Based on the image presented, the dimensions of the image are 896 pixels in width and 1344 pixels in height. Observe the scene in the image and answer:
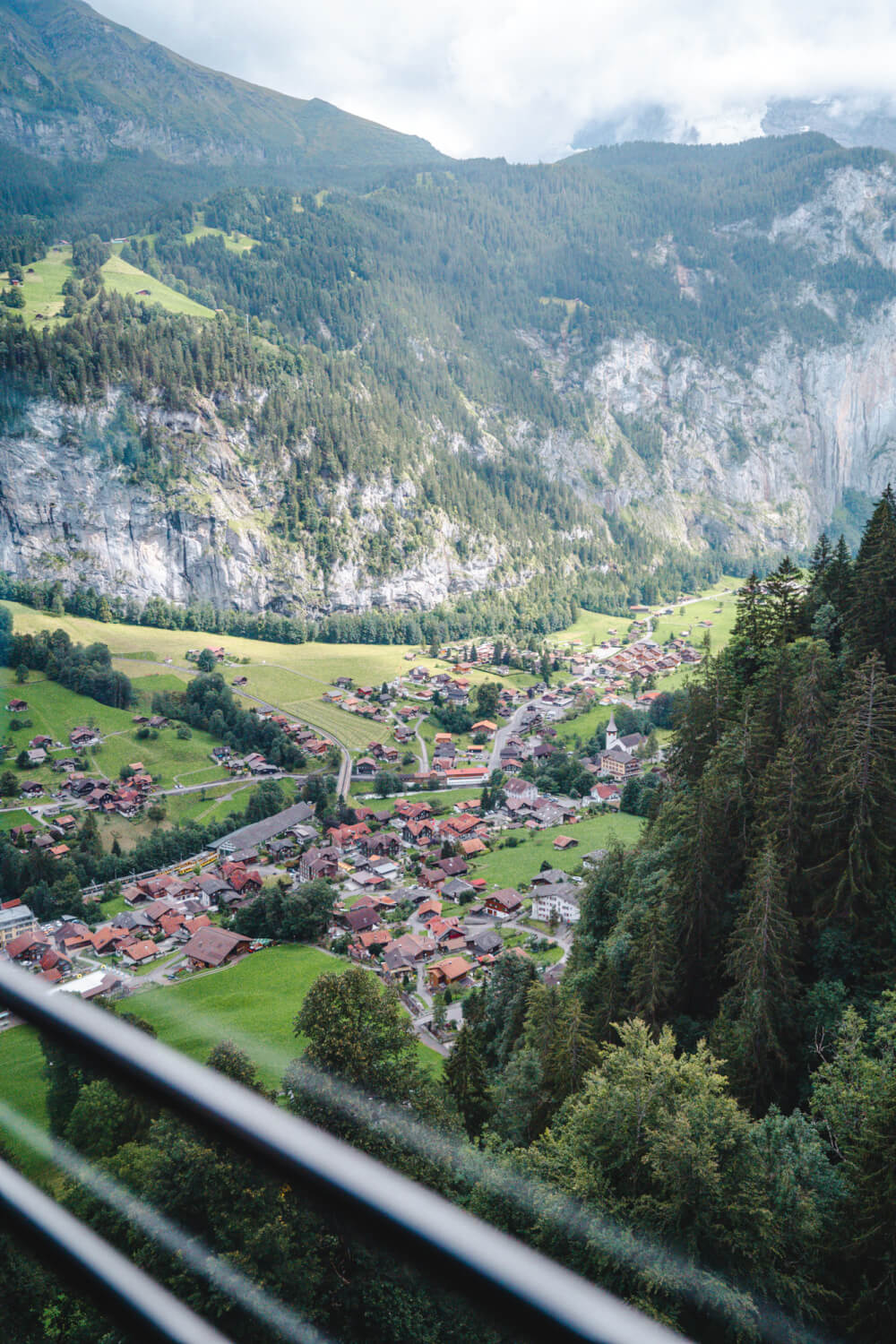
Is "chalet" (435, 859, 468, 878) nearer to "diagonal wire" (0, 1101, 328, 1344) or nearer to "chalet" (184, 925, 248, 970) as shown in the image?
"chalet" (184, 925, 248, 970)

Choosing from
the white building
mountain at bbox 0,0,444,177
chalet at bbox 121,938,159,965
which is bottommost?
the white building

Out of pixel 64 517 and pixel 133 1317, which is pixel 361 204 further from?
pixel 133 1317

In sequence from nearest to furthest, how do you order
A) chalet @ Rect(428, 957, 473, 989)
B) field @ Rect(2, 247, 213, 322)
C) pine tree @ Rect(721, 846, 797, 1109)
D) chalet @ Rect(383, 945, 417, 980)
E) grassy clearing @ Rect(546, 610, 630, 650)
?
pine tree @ Rect(721, 846, 797, 1109) → chalet @ Rect(428, 957, 473, 989) → chalet @ Rect(383, 945, 417, 980) → grassy clearing @ Rect(546, 610, 630, 650) → field @ Rect(2, 247, 213, 322)

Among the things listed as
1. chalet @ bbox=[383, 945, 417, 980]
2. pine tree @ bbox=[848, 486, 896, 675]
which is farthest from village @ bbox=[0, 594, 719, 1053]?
pine tree @ bbox=[848, 486, 896, 675]

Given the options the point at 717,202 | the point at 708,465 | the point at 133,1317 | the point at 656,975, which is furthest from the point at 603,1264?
the point at 717,202

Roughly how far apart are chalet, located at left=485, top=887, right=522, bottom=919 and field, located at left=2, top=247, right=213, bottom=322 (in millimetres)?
68808

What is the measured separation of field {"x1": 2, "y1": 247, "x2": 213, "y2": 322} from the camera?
72.4 metres

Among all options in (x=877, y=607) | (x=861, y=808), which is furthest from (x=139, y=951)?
(x=877, y=607)

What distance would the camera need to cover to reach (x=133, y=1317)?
1154 mm

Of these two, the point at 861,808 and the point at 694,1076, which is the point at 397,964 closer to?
the point at 861,808

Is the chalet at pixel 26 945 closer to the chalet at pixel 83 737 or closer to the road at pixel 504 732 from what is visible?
the chalet at pixel 83 737

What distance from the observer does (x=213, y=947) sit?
68.9ft

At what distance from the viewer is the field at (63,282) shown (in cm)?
7244

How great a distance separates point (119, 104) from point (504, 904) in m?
200
